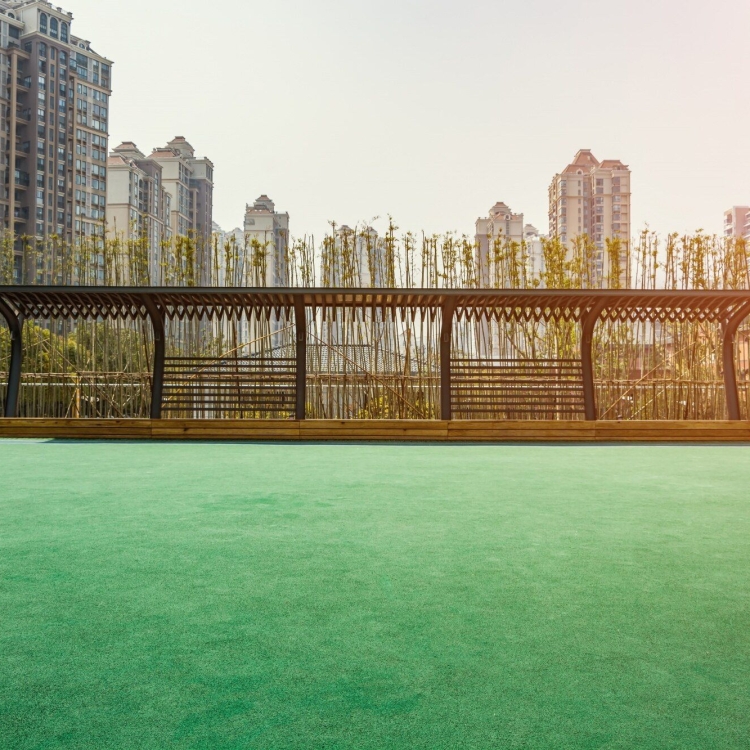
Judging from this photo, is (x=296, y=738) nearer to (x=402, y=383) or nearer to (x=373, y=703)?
(x=373, y=703)

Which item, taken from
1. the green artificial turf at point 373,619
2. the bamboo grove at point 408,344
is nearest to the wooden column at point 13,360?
the bamboo grove at point 408,344

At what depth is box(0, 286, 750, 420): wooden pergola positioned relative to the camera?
852 centimetres

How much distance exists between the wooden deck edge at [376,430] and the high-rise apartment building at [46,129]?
49640 millimetres

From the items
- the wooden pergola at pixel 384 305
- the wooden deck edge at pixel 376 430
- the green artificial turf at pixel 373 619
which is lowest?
the green artificial turf at pixel 373 619

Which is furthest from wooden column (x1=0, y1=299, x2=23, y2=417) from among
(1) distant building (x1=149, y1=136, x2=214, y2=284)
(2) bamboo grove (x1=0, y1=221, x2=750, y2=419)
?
(1) distant building (x1=149, y1=136, x2=214, y2=284)

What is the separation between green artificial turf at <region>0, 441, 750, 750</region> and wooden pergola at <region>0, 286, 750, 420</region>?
13.4 ft

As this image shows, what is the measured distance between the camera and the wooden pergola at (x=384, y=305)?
8.52 metres

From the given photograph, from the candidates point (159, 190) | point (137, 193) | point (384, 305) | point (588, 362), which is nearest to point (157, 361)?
point (384, 305)

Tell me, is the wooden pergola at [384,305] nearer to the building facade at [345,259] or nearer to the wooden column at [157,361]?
the wooden column at [157,361]

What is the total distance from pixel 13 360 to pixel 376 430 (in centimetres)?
440

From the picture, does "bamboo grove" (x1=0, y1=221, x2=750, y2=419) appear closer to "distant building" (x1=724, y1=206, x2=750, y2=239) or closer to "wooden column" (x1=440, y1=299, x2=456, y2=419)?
"wooden column" (x1=440, y1=299, x2=456, y2=419)

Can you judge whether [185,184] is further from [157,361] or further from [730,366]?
[730,366]

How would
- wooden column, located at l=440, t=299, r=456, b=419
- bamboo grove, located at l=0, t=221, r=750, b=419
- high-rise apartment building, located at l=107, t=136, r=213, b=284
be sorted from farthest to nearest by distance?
high-rise apartment building, located at l=107, t=136, r=213, b=284 → bamboo grove, located at l=0, t=221, r=750, b=419 → wooden column, located at l=440, t=299, r=456, b=419

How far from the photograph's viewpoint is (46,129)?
60.9 metres
